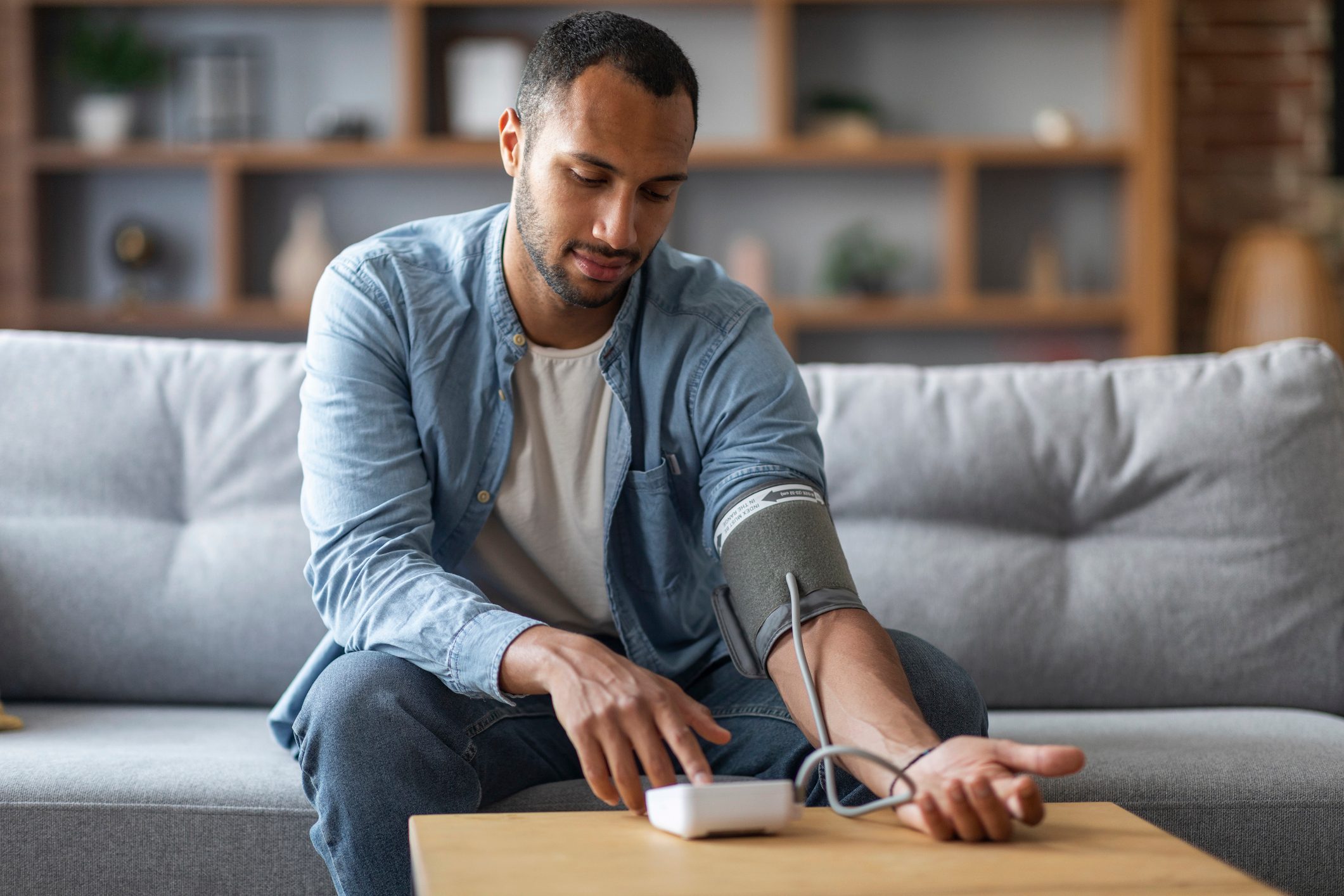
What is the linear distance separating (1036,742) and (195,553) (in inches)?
41.4

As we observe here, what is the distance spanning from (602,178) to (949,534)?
725 millimetres

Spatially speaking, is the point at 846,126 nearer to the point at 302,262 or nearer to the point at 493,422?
the point at 302,262

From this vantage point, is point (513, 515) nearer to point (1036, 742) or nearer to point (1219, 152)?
point (1036, 742)

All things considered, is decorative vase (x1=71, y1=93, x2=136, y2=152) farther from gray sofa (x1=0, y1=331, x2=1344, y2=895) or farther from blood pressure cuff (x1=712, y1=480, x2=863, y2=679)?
blood pressure cuff (x1=712, y1=480, x2=863, y2=679)

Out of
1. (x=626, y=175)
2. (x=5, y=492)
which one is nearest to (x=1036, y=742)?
(x=626, y=175)

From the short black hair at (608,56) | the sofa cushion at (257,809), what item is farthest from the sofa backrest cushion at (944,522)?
the short black hair at (608,56)

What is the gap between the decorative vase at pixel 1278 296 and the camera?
11.1 ft

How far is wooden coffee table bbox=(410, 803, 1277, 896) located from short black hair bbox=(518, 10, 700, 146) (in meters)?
0.70

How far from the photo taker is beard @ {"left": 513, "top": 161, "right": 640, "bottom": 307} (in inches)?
53.8

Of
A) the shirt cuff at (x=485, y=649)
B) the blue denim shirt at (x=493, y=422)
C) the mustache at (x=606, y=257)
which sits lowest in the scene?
the shirt cuff at (x=485, y=649)

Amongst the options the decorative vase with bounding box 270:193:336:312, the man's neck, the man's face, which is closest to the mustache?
the man's face

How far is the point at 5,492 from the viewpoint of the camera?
5.69ft

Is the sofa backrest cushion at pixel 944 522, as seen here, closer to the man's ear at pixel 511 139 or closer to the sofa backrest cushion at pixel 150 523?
the sofa backrest cushion at pixel 150 523

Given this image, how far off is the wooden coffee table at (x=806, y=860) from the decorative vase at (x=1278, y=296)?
2.77 meters
